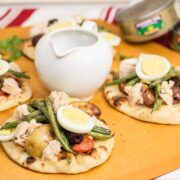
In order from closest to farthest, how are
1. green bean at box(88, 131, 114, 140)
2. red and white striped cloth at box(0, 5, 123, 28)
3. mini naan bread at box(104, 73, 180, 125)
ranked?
green bean at box(88, 131, 114, 140)
mini naan bread at box(104, 73, 180, 125)
red and white striped cloth at box(0, 5, 123, 28)

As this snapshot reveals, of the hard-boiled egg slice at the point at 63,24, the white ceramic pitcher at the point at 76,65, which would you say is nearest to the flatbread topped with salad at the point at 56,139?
the white ceramic pitcher at the point at 76,65

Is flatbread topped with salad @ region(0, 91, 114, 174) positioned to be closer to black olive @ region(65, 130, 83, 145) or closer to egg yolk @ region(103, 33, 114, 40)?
black olive @ region(65, 130, 83, 145)

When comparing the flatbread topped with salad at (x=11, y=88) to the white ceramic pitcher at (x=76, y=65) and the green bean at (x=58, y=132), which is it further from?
the green bean at (x=58, y=132)

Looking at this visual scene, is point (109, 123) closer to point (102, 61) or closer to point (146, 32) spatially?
point (102, 61)

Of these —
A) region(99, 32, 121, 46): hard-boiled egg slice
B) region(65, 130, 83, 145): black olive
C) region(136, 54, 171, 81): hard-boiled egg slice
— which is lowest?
region(99, 32, 121, 46): hard-boiled egg slice

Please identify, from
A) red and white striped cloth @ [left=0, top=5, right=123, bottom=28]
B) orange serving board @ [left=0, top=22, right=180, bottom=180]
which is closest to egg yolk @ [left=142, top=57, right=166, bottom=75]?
orange serving board @ [left=0, top=22, right=180, bottom=180]

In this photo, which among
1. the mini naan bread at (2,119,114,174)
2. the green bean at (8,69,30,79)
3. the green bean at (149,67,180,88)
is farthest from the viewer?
the green bean at (8,69,30,79)
